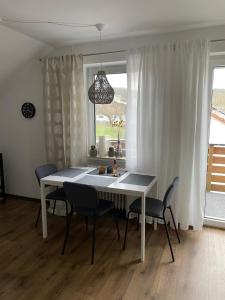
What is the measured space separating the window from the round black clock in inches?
35.4

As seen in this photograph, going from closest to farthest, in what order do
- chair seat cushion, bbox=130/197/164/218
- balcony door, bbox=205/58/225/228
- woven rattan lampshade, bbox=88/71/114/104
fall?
chair seat cushion, bbox=130/197/164/218
woven rattan lampshade, bbox=88/71/114/104
balcony door, bbox=205/58/225/228

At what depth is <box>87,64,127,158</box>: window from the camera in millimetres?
3137

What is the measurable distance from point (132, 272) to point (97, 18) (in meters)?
2.45

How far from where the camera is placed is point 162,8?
209 cm

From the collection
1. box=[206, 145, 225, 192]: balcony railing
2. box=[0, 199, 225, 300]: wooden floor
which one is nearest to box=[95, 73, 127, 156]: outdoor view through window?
box=[0, 199, 225, 300]: wooden floor

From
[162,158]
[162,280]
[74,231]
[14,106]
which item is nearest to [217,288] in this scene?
[162,280]

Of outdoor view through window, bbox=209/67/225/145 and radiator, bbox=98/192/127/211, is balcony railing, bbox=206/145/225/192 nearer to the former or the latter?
outdoor view through window, bbox=209/67/225/145

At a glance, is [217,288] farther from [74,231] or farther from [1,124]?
[1,124]

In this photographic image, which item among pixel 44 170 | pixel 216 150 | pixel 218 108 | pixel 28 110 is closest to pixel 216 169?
pixel 216 150

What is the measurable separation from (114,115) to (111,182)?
1116mm

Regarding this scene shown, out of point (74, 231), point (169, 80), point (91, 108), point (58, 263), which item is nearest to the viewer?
point (58, 263)

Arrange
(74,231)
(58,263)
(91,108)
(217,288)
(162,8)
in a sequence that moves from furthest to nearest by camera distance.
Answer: (91,108)
(74,231)
(58,263)
(162,8)
(217,288)

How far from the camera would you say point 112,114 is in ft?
10.7

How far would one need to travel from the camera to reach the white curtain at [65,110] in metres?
3.10
